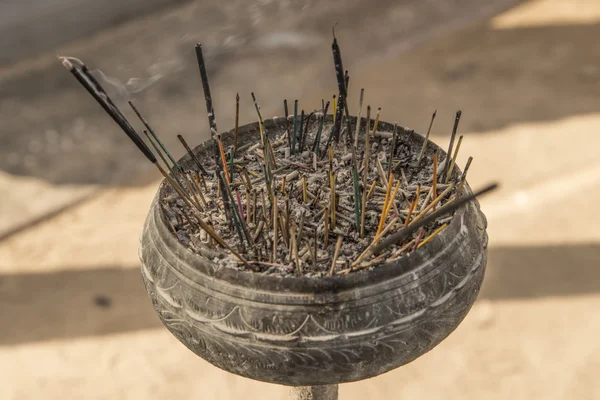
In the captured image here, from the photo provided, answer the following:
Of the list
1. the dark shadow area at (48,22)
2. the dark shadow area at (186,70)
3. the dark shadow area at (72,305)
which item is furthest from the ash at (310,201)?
the dark shadow area at (48,22)

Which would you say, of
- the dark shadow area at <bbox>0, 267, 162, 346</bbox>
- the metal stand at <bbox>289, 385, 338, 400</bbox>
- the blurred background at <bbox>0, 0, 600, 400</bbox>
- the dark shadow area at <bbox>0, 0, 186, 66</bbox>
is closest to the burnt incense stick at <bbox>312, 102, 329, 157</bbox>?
the metal stand at <bbox>289, 385, 338, 400</bbox>

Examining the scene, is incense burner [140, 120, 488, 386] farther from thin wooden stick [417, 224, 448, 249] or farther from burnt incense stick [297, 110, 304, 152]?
burnt incense stick [297, 110, 304, 152]

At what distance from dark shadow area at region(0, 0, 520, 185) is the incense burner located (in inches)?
85.9

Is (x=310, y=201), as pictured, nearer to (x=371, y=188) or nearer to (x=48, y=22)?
A: (x=371, y=188)

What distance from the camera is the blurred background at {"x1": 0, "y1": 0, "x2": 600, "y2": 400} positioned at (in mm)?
2510

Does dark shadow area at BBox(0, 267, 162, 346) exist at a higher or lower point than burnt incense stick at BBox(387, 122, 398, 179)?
lower

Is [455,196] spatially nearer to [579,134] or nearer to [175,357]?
[175,357]

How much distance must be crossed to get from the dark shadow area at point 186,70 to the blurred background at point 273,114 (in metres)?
0.01

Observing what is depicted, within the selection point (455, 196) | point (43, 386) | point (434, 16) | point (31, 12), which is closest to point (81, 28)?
point (31, 12)

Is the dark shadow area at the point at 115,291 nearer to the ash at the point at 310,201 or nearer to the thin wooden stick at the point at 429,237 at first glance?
the ash at the point at 310,201

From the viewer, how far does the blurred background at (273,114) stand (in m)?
2.51

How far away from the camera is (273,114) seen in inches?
152

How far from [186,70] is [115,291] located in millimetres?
1744

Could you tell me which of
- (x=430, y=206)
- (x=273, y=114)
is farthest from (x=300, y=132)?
(x=273, y=114)
